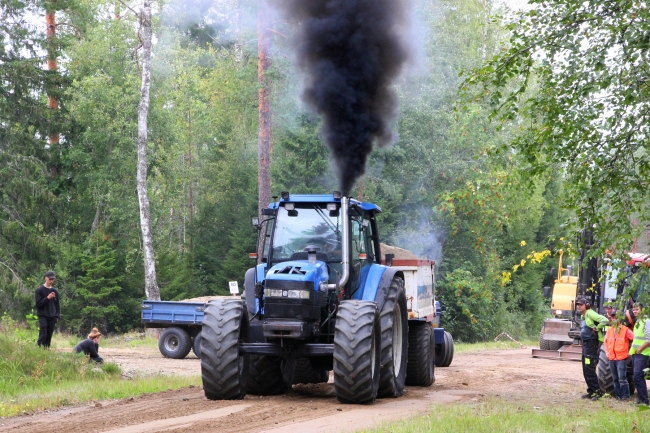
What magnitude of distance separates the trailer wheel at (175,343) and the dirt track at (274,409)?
3889 mm

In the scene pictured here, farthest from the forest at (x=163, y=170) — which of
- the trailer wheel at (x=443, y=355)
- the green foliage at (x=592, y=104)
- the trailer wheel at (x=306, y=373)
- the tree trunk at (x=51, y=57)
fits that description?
the green foliage at (x=592, y=104)

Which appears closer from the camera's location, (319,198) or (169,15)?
(319,198)

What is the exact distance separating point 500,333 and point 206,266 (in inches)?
564

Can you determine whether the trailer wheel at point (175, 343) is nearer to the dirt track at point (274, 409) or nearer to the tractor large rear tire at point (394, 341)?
the dirt track at point (274, 409)

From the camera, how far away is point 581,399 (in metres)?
13.2

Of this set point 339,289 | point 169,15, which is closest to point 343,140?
point 339,289

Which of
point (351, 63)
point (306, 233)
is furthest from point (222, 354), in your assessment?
point (351, 63)

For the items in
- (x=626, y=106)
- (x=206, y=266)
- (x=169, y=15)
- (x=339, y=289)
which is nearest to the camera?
(x=626, y=106)

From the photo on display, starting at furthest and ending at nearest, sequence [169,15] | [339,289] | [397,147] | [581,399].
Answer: [169,15]
[397,147]
[581,399]
[339,289]

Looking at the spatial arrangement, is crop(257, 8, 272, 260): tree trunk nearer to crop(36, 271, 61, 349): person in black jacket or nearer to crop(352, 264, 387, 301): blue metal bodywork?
crop(36, 271, 61, 349): person in black jacket

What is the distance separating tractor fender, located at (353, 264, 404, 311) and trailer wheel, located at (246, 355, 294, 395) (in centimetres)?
137

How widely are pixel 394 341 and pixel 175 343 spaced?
9.72 metres

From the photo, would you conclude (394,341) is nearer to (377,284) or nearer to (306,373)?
(377,284)

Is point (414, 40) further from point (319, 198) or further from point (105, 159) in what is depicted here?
point (105, 159)
